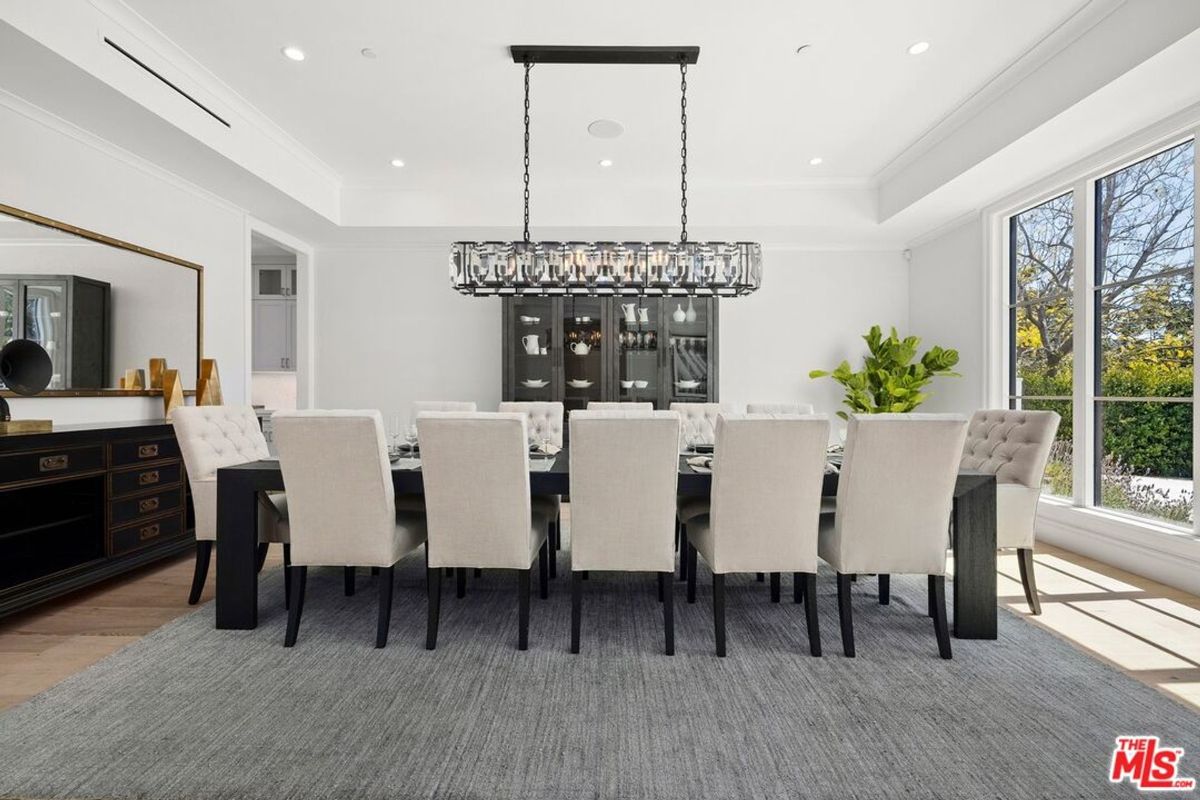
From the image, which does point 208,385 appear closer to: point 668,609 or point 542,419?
point 542,419

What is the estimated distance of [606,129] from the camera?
12.7ft

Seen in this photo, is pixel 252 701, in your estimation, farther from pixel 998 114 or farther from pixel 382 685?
pixel 998 114

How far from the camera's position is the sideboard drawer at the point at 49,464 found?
2.42 m

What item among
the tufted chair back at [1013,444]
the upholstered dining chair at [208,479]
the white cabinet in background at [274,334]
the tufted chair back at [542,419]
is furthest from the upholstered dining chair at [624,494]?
the white cabinet in background at [274,334]

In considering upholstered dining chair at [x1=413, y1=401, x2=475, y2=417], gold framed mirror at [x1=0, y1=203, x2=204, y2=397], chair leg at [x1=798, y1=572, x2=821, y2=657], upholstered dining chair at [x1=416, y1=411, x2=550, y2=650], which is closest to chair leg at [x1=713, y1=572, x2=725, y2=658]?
chair leg at [x1=798, y1=572, x2=821, y2=657]

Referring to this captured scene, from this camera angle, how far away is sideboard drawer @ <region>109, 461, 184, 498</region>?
2.96 m

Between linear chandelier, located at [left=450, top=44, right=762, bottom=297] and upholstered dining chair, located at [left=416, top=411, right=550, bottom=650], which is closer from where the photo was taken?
upholstered dining chair, located at [left=416, top=411, right=550, bottom=650]

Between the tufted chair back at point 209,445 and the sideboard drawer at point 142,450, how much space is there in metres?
0.36

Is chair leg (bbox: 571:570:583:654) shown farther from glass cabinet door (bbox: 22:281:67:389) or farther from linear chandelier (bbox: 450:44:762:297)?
glass cabinet door (bbox: 22:281:67:389)

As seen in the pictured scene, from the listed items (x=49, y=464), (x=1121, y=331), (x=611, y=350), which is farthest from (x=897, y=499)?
(x=49, y=464)

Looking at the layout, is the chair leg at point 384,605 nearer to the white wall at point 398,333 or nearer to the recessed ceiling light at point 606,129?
the recessed ceiling light at point 606,129

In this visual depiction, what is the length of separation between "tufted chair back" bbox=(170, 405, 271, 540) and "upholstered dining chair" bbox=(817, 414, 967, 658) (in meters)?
2.58

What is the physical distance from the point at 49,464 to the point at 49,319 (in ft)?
2.97

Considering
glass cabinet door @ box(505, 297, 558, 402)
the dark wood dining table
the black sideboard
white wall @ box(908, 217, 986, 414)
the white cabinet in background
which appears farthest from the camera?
the white cabinet in background
